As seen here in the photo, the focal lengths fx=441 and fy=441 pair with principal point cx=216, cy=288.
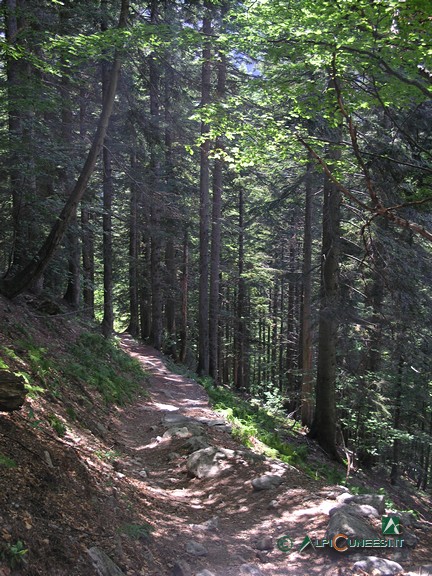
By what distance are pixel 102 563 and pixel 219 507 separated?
3.07 metres

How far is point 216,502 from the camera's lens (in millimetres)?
6707

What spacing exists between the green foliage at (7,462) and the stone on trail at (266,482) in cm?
405

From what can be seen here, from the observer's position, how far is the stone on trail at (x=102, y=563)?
3.73 metres

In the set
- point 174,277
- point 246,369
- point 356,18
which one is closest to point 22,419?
point 356,18

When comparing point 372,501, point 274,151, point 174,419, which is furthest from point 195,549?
point 274,151

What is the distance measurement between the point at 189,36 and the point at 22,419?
241 inches

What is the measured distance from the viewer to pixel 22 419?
5.23 metres

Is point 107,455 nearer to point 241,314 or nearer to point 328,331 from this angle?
point 328,331

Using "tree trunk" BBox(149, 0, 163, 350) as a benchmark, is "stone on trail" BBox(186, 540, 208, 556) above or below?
below

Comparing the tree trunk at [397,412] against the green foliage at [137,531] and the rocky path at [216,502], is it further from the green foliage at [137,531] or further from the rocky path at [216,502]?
the green foliage at [137,531]

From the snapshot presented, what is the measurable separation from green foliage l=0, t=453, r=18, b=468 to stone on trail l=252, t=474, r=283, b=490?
4.05m

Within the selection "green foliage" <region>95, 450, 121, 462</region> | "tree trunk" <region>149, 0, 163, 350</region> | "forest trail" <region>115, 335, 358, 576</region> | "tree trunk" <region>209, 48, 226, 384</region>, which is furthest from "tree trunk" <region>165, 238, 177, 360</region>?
"green foliage" <region>95, 450, 121, 462</region>

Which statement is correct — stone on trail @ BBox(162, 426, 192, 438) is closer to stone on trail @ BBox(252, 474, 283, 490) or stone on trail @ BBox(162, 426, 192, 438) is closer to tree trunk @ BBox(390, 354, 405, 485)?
stone on trail @ BBox(252, 474, 283, 490)

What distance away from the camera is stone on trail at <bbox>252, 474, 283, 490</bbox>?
7.02m
